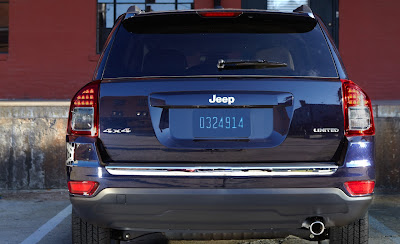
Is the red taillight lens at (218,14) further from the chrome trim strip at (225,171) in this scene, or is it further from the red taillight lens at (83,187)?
the red taillight lens at (83,187)

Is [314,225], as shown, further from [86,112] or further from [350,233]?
[86,112]

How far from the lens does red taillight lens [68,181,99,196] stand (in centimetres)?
352

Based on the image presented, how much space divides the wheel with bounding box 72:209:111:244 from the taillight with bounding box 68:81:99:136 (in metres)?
0.67

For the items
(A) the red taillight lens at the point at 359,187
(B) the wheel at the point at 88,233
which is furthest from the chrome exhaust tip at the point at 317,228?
(B) the wheel at the point at 88,233

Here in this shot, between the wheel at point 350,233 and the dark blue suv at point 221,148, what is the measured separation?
0.33 metres

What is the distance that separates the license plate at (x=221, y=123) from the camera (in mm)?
3473

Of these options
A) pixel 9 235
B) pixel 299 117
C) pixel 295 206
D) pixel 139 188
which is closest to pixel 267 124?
pixel 299 117

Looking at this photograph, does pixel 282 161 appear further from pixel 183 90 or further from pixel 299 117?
pixel 183 90

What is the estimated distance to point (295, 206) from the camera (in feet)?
11.3

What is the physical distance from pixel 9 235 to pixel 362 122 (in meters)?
3.43

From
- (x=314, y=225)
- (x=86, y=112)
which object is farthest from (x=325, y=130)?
(x=86, y=112)

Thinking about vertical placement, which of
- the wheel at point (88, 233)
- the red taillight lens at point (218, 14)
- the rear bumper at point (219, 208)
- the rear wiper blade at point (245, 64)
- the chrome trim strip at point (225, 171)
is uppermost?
the red taillight lens at point (218, 14)

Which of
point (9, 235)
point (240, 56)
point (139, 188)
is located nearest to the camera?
point (139, 188)

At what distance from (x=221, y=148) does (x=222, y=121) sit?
6.0 inches
